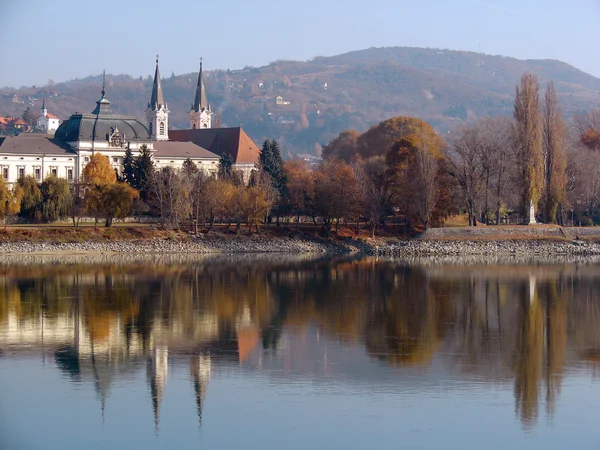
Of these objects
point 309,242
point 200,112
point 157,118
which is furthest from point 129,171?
point 200,112

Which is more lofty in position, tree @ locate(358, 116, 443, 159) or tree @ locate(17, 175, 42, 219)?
tree @ locate(358, 116, 443, 159)

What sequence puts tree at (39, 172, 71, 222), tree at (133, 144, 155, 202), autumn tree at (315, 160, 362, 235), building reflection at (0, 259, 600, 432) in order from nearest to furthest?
building reflection at (0, 259, 600, 432) < tree at (39, 172, 71, 222) < autumn tree at (315, 160, 362, 235) < tree at (133, 144, 155, 202)

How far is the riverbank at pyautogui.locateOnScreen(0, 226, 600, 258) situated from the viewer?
A: 48.7 meters

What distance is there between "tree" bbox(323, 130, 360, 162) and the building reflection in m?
42.5

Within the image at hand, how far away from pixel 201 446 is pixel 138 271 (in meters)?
23.9

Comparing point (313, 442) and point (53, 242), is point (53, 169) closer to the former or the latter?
point (53, 242)

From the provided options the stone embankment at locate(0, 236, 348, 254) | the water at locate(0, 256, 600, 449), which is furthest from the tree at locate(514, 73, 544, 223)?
the water at locate(0, 256, 600, 449)

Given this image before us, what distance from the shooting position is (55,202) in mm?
53125

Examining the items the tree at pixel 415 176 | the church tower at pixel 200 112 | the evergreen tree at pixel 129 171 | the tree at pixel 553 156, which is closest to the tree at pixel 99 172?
the evergreen tree at pixel 129 171

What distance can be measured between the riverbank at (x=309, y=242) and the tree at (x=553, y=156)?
185cm

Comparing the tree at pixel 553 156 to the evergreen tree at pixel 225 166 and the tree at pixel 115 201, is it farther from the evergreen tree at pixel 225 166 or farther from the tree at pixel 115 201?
the tree at pixel 115 201

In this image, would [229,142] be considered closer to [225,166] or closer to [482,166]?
[225,166]

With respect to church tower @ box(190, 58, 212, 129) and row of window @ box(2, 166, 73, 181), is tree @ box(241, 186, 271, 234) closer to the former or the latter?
row of window @ box(2, 166, 73, 181)

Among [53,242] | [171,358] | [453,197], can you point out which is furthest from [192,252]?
[171,358]
